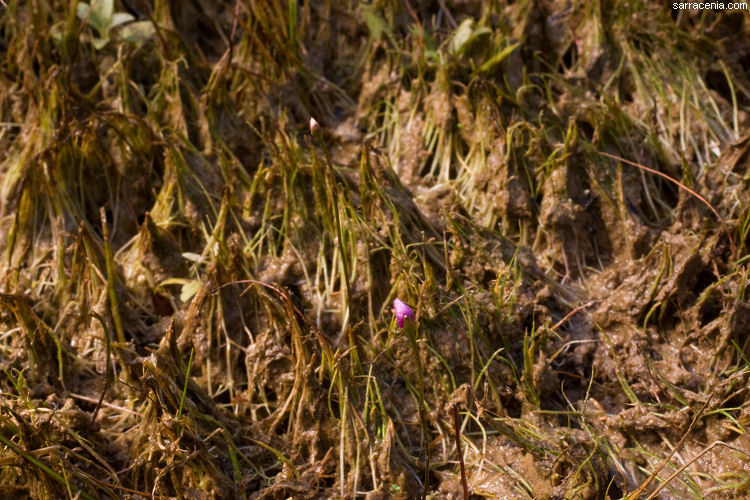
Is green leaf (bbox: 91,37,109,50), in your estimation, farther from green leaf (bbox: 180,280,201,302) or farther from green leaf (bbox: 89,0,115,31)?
green leaf (bbox: 180,280,201,302)

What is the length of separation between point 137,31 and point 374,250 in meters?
1.46

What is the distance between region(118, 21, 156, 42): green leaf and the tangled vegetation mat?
0.05 meters

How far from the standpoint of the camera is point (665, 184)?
7.74 ft

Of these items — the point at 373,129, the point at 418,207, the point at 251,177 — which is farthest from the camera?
the point at 373,129

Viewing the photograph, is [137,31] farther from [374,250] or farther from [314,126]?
[314,126]

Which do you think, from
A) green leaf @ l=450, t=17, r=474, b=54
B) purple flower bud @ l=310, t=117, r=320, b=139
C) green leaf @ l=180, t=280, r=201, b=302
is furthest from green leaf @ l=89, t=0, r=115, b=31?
purple flower bud @ l=310, t=117, r=320, b=139

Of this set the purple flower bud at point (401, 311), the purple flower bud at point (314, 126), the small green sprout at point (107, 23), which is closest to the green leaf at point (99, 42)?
the small green sprout at point (107, 23)

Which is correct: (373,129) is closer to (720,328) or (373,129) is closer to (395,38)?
(395,38)

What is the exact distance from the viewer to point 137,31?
263 cm

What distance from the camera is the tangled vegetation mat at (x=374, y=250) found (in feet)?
5.54

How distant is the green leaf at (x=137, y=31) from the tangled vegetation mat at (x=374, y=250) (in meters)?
0.05

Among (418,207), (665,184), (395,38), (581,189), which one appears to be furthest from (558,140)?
(395,38)

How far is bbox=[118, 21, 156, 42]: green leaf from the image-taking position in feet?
8.57

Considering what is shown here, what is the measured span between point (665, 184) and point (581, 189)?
1.10ft
